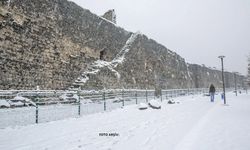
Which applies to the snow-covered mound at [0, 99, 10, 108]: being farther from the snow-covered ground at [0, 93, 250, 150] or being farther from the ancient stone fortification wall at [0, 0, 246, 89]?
the snow-covered ground at [0, 93, 250, 150]

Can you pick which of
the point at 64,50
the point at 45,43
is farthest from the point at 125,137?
the point at 64,50

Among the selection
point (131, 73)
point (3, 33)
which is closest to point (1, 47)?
point (3, 33)

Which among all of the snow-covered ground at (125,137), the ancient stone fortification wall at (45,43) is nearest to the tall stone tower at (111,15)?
the ancient stone fortification wall at (45,43)

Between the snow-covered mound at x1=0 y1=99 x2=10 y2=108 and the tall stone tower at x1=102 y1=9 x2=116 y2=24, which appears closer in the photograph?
the snow-covered mound at x1=0 y1=99 x2=10 y2=108

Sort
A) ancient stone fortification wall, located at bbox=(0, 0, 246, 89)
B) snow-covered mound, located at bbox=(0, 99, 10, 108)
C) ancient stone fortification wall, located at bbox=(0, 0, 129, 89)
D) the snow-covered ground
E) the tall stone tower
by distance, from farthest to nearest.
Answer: the tall stone tower → ancient stone fortification wall, located at bbox=(0, 0, 246, 89) → ancient stone fortification wall, located at bbox=(0, 0, 129, 89) → snow-covered mound, located at bbox=(0, 99, 10, 108) → the snow-covered ground

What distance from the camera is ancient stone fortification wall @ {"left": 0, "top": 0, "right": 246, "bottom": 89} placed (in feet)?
42.2

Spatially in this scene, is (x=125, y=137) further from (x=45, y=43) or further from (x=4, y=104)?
(x=45, y=43)

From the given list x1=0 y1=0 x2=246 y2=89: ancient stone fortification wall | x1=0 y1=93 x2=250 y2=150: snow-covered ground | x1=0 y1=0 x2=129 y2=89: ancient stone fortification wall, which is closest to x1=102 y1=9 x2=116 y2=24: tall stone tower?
x1=0 y1=0 x2=246 y2=89: ancient stone fortification wall

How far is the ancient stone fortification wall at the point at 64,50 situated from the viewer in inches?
507

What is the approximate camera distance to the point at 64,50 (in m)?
17.0

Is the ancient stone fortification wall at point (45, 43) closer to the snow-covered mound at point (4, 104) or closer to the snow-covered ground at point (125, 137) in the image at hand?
the snow-covered mound at point (4, 104)

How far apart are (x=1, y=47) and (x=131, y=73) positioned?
1485 centimetres

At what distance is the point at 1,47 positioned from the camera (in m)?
12.2

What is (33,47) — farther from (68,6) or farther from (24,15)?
(68,6)
